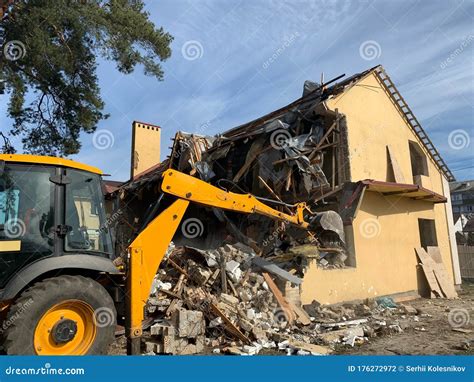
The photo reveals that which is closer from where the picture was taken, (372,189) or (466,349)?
(466,349)

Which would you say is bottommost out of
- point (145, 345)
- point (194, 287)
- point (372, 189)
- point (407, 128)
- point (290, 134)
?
point (145, 345)

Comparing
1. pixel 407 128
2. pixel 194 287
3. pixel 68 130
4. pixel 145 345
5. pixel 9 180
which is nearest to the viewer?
pixel 9 180

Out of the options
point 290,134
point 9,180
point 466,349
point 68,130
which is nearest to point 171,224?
point 9,180

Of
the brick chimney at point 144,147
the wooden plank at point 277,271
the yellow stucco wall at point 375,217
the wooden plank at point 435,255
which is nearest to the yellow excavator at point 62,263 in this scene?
the wooden plank at point 277,271

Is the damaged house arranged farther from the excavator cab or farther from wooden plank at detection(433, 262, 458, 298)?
the excavator cab

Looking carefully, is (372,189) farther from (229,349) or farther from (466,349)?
(229,349)

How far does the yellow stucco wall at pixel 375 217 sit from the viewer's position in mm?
10508

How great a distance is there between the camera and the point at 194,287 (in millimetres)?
7961

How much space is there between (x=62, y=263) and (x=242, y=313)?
3.81 m

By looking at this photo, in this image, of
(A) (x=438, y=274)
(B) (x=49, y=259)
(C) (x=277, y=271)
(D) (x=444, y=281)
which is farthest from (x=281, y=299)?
(D) (x=444, y=281)

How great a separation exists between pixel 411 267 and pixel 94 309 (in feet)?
38.5

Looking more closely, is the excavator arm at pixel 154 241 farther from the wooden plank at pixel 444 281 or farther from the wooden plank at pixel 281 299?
the wooden plank at pixel 444 281

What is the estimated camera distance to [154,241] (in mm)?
5336

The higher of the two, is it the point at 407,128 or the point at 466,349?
the point at 407,128
